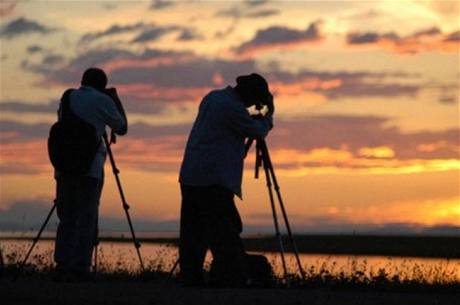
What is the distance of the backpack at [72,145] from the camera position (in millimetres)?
11633

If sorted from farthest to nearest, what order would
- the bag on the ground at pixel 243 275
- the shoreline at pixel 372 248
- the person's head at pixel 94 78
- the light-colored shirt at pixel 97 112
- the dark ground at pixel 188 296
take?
the shoreline at pixel 372 248 → the person's head at pixel 94 78 → the light-colored shirt at pixel 97 112 → the bag on the ground at pixel 243 275 → the dark ground at pixel 188 296

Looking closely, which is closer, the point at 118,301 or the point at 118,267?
the point at 118,301

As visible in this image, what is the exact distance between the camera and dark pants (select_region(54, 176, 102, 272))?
11.6m

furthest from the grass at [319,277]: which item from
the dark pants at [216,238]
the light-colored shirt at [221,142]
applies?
the light-colored shirt at [221,142]

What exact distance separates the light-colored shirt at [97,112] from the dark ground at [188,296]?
1618mm

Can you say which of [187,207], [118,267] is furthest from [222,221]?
[118,267]

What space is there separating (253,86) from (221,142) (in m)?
0.74

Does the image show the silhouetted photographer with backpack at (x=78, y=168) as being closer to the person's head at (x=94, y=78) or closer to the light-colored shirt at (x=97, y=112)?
the light-colored shirt at (x=97, y=112)

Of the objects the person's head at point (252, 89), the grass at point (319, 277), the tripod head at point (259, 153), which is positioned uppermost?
the person's head at point (252, 89)

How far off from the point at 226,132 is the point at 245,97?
0.49 m

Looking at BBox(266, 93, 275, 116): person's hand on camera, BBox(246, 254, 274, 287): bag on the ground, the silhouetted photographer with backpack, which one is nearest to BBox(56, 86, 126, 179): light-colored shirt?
the silhouetted photographer with backpack

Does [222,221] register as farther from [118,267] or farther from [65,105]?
[118,267]

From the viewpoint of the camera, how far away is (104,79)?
12.2m

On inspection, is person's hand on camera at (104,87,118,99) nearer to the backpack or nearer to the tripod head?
the backpack
